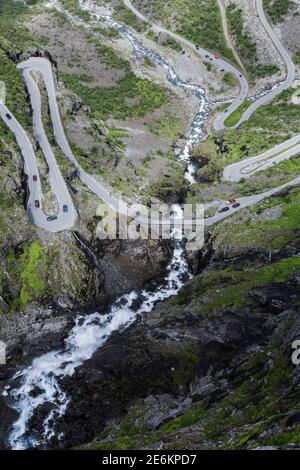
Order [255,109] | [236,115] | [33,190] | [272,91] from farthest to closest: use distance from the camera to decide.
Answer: [272,91] < [255,109] < [236,115] < [33,190]

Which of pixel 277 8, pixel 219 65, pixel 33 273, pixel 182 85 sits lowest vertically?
pixel 33 273

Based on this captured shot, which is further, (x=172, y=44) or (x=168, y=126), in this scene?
(x=172, y=44)

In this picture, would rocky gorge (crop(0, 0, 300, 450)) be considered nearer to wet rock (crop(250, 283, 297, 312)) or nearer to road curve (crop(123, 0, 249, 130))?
wet rock (crop(250, 283, 297, 312))

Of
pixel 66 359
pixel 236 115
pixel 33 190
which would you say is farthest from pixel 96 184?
pixel 236 115

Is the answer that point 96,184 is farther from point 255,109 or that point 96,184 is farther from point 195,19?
point 195,19

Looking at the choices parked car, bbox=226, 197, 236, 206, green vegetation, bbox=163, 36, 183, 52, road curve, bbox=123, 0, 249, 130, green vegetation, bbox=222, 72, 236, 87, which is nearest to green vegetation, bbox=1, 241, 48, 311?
parked car, bbox=226, 197, 236, 206

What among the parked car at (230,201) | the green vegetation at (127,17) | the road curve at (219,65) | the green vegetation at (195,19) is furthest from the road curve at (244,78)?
the parked car at (230,201)

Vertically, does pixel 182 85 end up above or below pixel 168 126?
above

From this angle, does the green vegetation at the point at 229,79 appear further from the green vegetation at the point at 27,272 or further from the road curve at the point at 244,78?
the green vegetation at the point at 27,272

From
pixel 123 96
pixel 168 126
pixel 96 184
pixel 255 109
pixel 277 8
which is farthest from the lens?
pixel 277 8
